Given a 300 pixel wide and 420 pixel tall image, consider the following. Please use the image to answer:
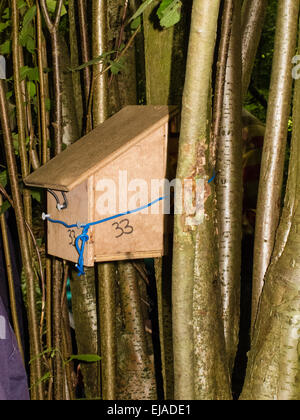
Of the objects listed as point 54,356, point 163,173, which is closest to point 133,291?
point 54,356

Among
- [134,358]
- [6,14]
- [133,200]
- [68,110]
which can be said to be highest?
[6,14]

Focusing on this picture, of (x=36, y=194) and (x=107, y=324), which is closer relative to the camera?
(x=107, y=324)

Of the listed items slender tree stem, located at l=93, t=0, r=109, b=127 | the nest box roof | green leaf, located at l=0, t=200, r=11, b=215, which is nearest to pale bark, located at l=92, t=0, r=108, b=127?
slender tree stem, located at l=93, t=0, r=109, b=127

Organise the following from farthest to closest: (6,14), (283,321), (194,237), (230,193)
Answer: (6,14) < (230,193) < (194,237) < (283,321)

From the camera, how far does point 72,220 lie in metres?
1.67

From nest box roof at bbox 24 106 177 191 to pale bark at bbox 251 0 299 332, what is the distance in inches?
14.8

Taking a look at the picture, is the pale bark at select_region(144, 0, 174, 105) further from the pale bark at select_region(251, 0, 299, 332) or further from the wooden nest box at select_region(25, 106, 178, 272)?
the pale bark at select_region(251, 0, 299, 332)

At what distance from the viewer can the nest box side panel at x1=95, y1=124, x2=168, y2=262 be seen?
1.59 m

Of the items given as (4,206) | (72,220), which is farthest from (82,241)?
(4,206)

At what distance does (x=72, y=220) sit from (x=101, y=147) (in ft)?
0.88

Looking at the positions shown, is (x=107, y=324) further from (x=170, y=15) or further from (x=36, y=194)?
(x=170, y=15)

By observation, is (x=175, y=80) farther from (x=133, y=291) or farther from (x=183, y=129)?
(x=133, y=291)

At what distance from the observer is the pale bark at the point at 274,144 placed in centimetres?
172
